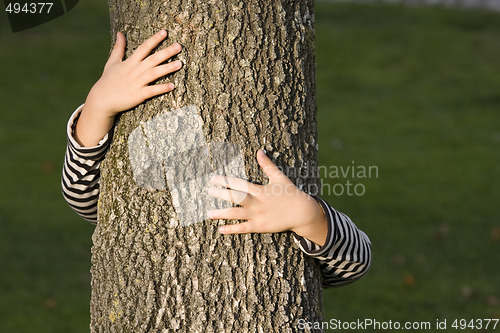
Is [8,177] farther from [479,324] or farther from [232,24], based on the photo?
[232,24]

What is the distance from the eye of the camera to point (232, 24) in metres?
1.86

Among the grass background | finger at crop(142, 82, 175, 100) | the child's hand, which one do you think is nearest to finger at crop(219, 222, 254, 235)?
the child's hand

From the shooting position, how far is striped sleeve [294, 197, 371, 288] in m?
1.92

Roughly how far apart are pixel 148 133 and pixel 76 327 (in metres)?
3.37

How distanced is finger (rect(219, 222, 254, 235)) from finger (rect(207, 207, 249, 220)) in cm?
2

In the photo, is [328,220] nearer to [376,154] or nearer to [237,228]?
[237,228]

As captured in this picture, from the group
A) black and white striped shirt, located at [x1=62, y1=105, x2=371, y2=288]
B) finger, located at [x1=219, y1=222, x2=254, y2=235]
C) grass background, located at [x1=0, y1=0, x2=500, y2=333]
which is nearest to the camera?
finger, located at [x1=219, y1=222, x2=254, y2=235]

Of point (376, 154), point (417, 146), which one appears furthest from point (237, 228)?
point (417, 146)

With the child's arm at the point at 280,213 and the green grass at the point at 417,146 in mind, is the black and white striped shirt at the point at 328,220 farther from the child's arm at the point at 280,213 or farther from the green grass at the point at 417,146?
the green grass at the point at 417,146

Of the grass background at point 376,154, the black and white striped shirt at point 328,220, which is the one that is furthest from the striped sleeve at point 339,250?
the grass background at point 376,154

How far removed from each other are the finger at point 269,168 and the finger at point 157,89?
36 cm

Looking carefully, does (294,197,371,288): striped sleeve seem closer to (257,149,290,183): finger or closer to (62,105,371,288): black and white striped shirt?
(62,105,371,288): black and white striped shirt

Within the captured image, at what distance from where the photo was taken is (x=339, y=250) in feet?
6.59

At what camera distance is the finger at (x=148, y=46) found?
185 cm
